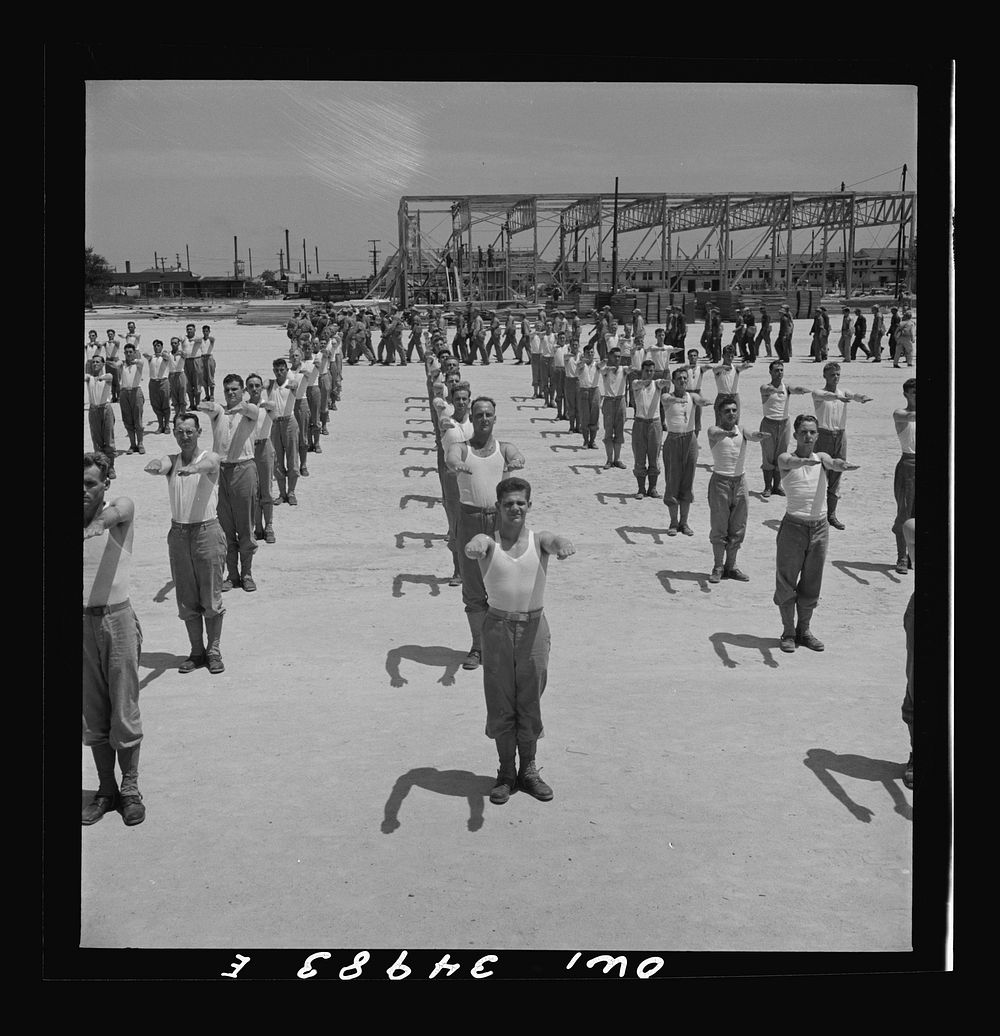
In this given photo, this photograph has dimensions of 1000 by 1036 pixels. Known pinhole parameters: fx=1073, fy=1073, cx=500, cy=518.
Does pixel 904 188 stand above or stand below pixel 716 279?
below

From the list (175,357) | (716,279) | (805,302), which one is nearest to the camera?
(175,357)

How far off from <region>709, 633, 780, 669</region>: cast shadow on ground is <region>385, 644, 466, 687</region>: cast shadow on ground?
2178 mm

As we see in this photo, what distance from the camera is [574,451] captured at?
18.9 metres

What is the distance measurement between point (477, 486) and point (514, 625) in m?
2.53

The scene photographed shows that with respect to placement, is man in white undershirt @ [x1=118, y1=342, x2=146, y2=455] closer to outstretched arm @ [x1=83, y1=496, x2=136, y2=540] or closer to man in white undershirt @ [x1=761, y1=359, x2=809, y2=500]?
man in white undershirt @ [x1=761, y1=359, x2=809, y2=500]

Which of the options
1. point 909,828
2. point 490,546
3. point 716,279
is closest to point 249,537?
point 490,546

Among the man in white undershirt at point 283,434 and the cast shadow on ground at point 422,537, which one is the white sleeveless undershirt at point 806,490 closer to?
the cast shadow on ground at point 422,537

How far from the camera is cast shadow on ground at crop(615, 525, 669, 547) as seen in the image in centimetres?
1286

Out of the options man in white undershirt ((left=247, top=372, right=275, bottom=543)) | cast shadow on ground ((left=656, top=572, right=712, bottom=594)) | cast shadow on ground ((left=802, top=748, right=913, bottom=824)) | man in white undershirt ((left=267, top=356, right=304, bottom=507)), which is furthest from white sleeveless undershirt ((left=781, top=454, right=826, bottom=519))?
man in white undershirt ((left=267, top=356, right=304, bottom=507))

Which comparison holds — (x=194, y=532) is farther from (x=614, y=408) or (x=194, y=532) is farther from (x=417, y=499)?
(x=614, y=408)

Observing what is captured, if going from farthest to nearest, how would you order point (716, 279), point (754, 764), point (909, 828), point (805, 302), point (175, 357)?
1. point (716, 279)
2. point (805, 302)
3. point (175, 357)
4. point (754, 764)
5. point (909, 828)

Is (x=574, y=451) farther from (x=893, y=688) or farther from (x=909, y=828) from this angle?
(x=909, y=828)

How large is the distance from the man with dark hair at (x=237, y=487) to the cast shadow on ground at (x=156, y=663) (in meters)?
1.75

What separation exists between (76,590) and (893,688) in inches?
238
